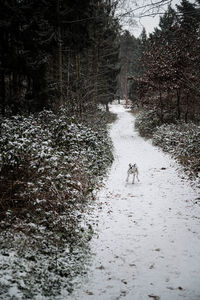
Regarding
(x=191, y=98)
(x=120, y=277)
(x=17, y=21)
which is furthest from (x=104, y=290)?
(x=191, y=98)

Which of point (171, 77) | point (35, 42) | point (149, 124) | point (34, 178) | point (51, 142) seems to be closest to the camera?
point (34, 178)

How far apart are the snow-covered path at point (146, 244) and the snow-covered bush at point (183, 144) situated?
1.55m

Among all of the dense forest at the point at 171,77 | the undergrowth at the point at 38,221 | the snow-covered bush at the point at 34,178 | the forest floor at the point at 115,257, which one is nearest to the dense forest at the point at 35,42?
the snow-covered bush at the point at 34,178

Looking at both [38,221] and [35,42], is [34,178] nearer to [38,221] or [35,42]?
[38,221]

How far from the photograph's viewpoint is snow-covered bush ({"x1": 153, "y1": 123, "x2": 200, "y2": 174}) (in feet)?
30.6

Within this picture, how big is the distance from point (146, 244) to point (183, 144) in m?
8.61

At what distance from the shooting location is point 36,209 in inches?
171

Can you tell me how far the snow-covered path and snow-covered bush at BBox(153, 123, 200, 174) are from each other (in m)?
1.55

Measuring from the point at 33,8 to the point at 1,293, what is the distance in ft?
32.7

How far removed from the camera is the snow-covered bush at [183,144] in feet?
30.6

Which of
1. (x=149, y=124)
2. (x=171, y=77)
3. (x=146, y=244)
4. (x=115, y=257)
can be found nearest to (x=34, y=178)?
(x=115, y=257)

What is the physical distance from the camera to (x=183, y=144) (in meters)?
11.8

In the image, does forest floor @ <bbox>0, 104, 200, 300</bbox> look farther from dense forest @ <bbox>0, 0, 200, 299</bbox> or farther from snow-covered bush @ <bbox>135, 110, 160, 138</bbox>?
snow-covered bush @ <bbox>135, 110, 160, 138</bbox>

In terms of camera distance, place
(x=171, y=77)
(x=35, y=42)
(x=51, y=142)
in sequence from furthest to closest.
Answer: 1. (x=171, y=77)
2. (x=35, y=42)
3. (x=51, y=142)
